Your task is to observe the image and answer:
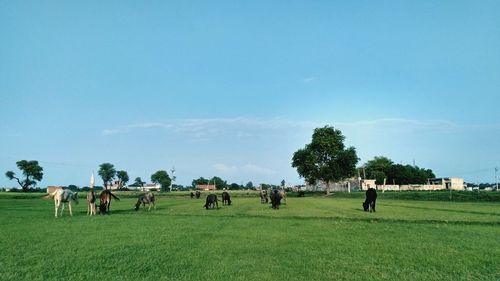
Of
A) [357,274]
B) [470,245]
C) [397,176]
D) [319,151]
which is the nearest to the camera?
[357,274]

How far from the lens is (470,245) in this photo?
552 inches

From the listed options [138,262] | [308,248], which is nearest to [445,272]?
[308,248]

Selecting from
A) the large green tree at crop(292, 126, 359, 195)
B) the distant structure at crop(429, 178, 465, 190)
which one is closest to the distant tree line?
the distant structure at crop(429, 178, 465, 190)

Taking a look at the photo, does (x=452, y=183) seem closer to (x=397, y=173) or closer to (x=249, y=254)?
(x=397, y=173)

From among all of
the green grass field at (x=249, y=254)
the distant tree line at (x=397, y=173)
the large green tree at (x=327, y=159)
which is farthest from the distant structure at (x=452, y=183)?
the green grass field at (x=249, y=254)

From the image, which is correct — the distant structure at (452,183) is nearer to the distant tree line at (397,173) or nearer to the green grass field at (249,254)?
the distant tree line at (397,173)

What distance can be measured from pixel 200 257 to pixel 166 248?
196 centimetres

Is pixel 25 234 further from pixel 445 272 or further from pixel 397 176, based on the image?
pixel 397 176

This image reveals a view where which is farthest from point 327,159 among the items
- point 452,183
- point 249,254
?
point 249,254

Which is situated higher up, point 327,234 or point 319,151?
point 319,151

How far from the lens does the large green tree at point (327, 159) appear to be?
100750 millimetres

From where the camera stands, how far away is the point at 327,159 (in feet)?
339

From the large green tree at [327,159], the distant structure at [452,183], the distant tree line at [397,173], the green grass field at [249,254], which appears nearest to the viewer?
the green grass field at [249,254]

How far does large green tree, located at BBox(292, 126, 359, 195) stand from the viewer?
101 meters
